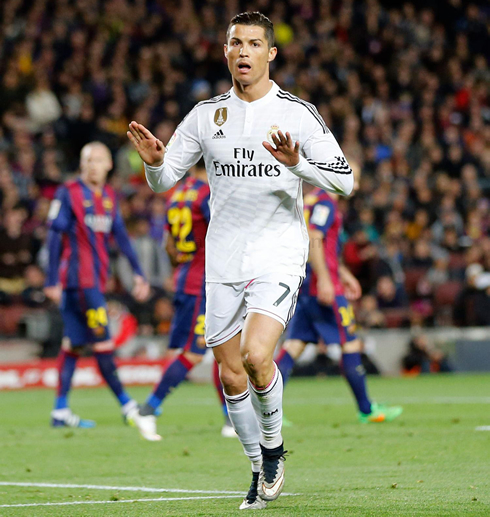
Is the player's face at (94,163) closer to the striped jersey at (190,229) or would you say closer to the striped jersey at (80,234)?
the striped jersey at (80,234)

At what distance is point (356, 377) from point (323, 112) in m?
13.3

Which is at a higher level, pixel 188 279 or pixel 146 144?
pixel 146 144

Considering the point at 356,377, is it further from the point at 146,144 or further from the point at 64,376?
the point at 146,144

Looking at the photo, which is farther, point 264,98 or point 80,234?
point 80,234

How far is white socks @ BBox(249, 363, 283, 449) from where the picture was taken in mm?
5570

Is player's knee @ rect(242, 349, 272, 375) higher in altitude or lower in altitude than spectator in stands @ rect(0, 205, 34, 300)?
higher

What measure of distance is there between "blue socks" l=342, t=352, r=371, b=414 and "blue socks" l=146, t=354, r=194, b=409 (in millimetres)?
1479

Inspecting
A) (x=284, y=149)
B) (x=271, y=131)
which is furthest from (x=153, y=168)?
(x=284, y=149)

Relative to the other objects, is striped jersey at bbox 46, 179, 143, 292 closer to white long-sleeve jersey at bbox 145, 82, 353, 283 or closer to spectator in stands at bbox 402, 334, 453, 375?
white long-sleeve jersey at bbox 145, 82, 353, 283

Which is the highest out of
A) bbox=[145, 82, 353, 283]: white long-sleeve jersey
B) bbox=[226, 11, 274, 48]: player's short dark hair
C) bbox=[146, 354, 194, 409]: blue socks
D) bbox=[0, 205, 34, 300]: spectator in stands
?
bbox=[226, 11, 274, 48]: player's short dark hair

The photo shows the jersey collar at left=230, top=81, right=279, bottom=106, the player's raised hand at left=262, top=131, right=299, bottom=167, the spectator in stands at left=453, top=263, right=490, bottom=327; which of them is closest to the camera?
the player's raised hand at left=262, top=131, right=299, bottom=167

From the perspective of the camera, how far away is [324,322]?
9.94 metres

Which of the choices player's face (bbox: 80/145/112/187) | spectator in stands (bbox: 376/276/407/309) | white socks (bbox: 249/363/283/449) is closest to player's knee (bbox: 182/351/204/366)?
player's face (bbox: 80/145/112/187)

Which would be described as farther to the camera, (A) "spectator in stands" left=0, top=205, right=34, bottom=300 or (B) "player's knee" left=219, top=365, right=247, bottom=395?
(A) "spectator in stands" left=0, top=205, right=34, bottom=300
